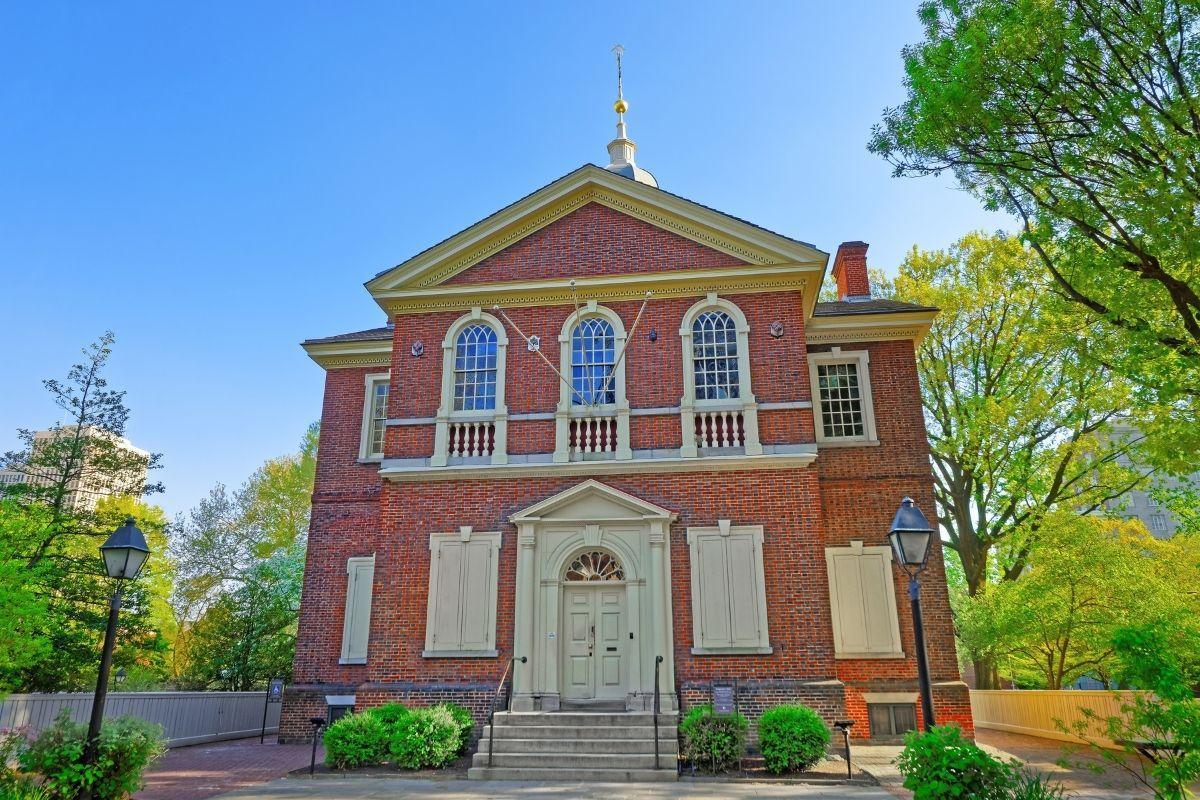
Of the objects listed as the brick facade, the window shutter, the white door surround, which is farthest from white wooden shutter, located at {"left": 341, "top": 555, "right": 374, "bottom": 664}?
the window shutter

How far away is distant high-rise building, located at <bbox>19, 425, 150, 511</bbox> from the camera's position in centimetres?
2059

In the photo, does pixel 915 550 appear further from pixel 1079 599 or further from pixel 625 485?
pixel 1079 599

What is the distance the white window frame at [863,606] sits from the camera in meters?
14.5

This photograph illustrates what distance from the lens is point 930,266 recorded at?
23.7 m

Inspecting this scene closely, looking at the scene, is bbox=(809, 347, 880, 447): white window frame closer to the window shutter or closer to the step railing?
the step railing

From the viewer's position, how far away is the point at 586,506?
1407 cm

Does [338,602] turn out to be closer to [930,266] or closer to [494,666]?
[494,666]

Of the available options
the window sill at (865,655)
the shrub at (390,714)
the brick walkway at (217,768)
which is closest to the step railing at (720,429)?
the window sill at (865,655)

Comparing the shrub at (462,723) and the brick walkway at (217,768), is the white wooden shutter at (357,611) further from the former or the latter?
the shrub at (462,723)

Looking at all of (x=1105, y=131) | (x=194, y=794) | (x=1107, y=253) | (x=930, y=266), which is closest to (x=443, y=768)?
(x=194, y=794)

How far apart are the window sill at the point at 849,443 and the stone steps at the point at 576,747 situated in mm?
6497

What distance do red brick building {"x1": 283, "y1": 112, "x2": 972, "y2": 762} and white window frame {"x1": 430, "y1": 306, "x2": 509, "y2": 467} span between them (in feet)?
0.15

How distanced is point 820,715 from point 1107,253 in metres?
8.43

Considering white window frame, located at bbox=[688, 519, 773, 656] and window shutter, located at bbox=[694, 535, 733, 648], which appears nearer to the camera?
Answer: white window frame, located at bbox=[688, 519, 773, 656]
